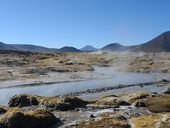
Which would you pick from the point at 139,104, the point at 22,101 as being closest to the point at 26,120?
the point at 22,101

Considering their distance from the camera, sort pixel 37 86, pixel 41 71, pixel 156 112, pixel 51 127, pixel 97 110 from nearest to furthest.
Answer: pixel 51 127, pixel 156 112, pixel 97 110, pixel 37 86, pixel 41 71

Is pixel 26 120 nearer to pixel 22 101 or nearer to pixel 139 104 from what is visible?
→ pixel 22 101

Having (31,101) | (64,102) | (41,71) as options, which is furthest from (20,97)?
(41,71)

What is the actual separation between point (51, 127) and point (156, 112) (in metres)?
14.9

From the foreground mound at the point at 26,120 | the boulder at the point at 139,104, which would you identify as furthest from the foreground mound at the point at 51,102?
the foreground mound at the point at 26,120

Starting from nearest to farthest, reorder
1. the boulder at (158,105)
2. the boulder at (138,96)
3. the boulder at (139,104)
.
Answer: the boulder at (158,105)
the boulder at (139,104)
the boulder at (138,96)

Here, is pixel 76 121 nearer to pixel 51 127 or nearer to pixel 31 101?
pixel 51 127

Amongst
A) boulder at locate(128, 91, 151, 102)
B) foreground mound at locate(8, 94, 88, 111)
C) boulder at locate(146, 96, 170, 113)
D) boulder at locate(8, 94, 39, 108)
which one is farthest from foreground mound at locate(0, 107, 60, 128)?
boulder at locate(128, 91, 151, 102)

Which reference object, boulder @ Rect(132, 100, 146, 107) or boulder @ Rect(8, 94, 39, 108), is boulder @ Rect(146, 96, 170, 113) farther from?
boulder @ Rect(8, 94, 39, 108)

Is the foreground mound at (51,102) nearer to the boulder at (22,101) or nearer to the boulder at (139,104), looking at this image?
the boulder at (22,101)

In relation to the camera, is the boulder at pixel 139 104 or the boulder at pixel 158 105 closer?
the boulder at pixel 158 105

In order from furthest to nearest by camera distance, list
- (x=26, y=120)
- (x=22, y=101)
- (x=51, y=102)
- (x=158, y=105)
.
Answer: (x=22, y=101), (x=51, y=102), (x=158, y=105), (x=26, y=120)

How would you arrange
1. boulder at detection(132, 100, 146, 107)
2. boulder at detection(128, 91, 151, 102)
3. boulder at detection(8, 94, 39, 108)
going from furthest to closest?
boulder at detection(128, 91, 151, 102) → boulder at detection(8, 94, 39, 108) → boulder at detection(132, 100, 146, 107)

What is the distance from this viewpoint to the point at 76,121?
45.7m
